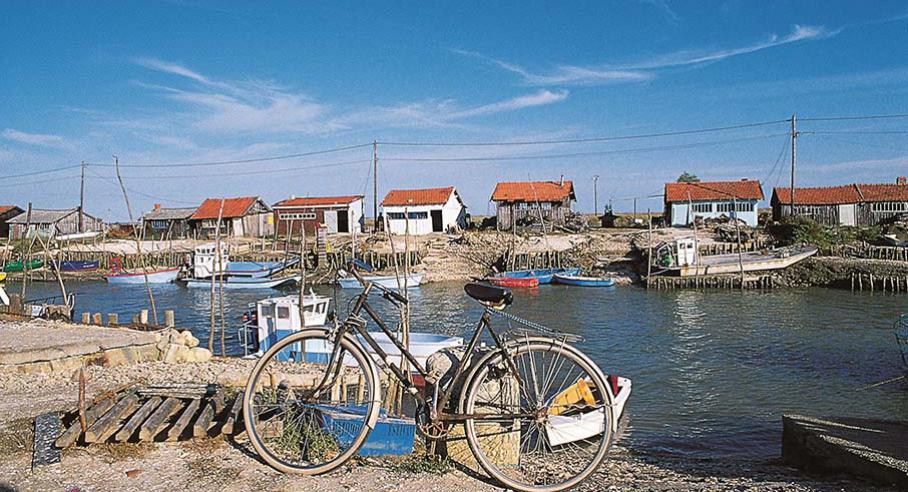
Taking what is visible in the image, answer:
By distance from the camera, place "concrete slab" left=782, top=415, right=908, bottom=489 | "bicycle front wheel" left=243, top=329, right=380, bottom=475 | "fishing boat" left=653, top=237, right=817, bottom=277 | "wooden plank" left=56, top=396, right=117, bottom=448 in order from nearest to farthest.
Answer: "bicycle front wheel" left=243, top=329, right=380, bottom=475
"wooden plank" left=56, top=396, right=117, bottom=448
"concrete slab" left=782, top=415, right=908, bottom=489
"fishing boat" left=653, top=237, right=817, bottom=277

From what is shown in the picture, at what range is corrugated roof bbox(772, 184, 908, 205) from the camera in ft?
178

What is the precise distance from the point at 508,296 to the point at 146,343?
9.48m

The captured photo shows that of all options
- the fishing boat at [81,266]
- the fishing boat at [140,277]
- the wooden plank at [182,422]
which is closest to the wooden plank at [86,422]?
the wooden plank at [182,422]

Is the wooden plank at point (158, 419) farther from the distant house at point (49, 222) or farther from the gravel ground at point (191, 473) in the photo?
the distant house at point (49, 222)

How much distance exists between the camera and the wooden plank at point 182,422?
20.2 feet

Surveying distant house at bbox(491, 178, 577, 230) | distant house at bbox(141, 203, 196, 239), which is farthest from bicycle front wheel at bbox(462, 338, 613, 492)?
distant house at bbox(141, 203, 196, 239)

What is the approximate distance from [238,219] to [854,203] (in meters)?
54.2

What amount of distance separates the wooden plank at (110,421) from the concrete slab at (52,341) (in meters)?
4.78

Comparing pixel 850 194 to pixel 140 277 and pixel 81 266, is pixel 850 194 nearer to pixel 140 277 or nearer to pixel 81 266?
pixel 140 277

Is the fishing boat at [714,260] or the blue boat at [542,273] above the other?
the fishing boat at [714,260]

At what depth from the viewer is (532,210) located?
194ft

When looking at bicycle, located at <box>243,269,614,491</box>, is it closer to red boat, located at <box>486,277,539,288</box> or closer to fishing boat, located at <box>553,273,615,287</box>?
red boat, located at <box>486,277,539,288</box>

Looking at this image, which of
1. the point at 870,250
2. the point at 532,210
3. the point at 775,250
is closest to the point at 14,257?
the point at 532,210

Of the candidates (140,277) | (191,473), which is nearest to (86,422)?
(191,473)
